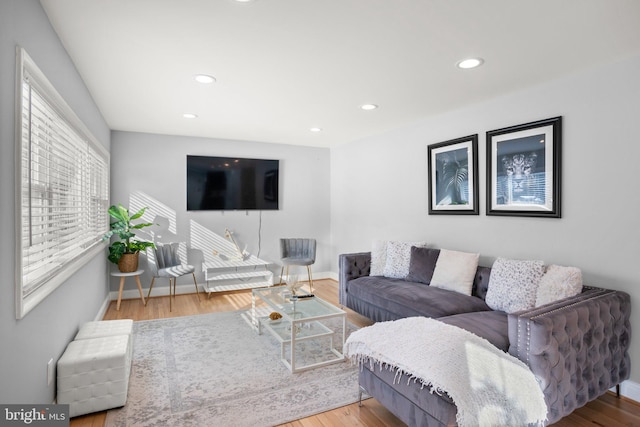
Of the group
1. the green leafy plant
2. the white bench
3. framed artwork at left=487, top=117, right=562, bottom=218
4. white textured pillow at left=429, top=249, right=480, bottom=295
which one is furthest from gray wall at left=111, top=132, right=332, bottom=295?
framed artwork at left=487, top=117, right=562, bottom=218

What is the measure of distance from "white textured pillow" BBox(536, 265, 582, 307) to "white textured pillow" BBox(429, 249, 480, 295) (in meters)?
0.71

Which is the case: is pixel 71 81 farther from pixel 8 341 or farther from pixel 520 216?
pixel 520 216

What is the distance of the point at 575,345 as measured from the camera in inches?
82.4

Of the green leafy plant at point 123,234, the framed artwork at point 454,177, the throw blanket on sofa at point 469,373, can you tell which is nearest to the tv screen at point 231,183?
the green leafy plant at point 123,234

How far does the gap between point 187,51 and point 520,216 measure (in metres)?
3.12

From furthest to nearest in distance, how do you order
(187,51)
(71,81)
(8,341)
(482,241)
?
(482,241) → (71,81) → (187,51) → (8,341)

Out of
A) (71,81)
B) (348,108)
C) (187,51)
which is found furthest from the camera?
(348,108)

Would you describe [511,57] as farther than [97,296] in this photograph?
No

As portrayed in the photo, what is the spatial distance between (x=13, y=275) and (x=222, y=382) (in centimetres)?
163

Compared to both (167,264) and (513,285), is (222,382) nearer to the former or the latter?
(513,285)

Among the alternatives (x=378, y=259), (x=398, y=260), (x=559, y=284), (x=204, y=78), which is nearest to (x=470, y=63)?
(x=559, y=284)

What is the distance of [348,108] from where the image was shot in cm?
388

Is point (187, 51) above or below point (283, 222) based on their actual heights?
above

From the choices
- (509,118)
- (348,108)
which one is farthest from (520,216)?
(348,108)
